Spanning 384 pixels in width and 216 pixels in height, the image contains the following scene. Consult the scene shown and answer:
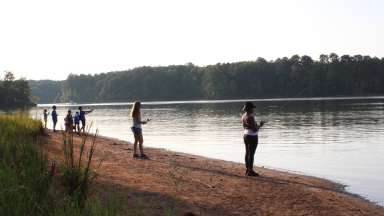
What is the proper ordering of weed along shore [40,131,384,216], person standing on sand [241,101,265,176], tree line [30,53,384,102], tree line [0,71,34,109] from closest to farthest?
weed along shore [40,131,384,216] < person standing on sand [241,101,265,176] < tree line [0,71,34,109] < tree line [30,53,384,102]

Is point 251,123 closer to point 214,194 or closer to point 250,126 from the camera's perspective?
point 250,126

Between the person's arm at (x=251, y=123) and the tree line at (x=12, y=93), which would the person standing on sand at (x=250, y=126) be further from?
the tree line at (x=12, y=93)

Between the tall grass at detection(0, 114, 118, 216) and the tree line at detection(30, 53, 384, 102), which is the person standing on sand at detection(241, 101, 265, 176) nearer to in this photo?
the tall grass at detection(0, 114, 118, 216)

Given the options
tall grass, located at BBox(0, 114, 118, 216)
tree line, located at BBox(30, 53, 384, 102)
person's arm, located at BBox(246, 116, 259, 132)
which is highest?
tree line, located at BBox(30, 53, 384, 102)

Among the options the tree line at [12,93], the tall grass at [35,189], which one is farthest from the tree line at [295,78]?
the tall grass at [35,189]

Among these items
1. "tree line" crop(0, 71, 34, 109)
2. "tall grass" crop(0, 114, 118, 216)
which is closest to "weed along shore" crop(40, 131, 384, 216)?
"tall grass" crop(0, 114, 118, 216)

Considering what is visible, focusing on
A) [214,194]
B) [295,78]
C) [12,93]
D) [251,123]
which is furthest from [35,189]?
[295,78]

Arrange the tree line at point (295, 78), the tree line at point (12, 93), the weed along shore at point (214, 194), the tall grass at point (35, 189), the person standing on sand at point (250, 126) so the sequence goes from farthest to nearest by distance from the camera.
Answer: the tree line at point (295, 78)
the tree line at point (12, 93)
the person standing on sand at point (250, 126)
the weed along shore at point (214, 194)
the tall grass at point (35, 189)

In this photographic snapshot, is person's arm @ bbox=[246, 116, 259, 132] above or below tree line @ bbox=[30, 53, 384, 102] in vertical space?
below

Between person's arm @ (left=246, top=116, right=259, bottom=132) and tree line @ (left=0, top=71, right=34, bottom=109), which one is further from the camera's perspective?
tree line @ (left=0, top=71, right=34, bottom=109)

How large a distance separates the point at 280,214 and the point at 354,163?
40.2 feet

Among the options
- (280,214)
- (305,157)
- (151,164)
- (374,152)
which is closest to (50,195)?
(280,214)

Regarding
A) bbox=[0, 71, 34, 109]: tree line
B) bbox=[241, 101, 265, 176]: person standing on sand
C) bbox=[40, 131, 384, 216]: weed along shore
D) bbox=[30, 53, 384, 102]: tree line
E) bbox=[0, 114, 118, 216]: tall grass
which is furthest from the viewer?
bbox=[30, 53, 384, 102]: tree line

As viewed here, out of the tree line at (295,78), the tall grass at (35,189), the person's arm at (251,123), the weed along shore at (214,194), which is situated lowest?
the weed along shore at (214,194)
